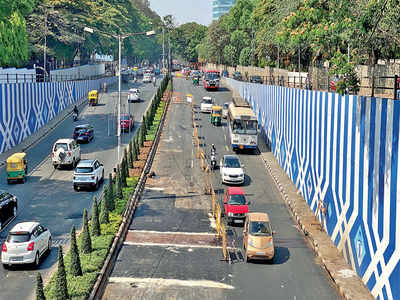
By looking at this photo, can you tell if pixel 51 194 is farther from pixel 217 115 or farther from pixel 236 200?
pixel 217 115

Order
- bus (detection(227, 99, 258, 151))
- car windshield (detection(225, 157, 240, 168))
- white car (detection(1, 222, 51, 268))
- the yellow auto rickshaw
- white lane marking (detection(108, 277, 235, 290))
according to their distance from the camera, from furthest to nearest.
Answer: the yellow auto rickshaw → bus (detection(227, 99, 258, 151)) → car windshield (detection(225, 157, 240, 168)) → white car (detection(1, 222, 51, 268)) → white lane marking (detection(108, 277, 235, 290))

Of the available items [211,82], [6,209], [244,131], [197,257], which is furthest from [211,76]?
[197,257]

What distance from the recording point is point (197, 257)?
25156mm

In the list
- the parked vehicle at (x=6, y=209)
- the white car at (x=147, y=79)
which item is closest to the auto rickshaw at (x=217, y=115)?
the parked vehicle at (x=6, y=209)

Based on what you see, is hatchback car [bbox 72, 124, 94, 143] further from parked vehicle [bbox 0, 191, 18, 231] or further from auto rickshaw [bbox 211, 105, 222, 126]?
parked vehicle [bbox 0, 191, 18, 231]

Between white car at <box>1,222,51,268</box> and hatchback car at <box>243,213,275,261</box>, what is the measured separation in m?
9.44

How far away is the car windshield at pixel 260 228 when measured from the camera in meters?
24.7

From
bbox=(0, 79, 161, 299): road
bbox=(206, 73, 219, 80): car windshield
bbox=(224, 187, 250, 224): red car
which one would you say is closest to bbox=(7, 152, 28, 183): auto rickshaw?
bbox=(0, 79, 161, 299): road

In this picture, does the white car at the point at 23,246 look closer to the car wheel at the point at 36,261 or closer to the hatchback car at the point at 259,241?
the car wheel at the point at 36,261

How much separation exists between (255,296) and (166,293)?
3493mm

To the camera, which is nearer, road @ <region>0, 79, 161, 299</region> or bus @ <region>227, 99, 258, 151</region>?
road @ <region>0, 79, 161, 299</region>

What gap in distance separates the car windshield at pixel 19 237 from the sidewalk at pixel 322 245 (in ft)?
43.6

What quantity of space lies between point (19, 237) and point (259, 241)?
10.7 metres

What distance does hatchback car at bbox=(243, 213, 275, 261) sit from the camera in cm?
2406
